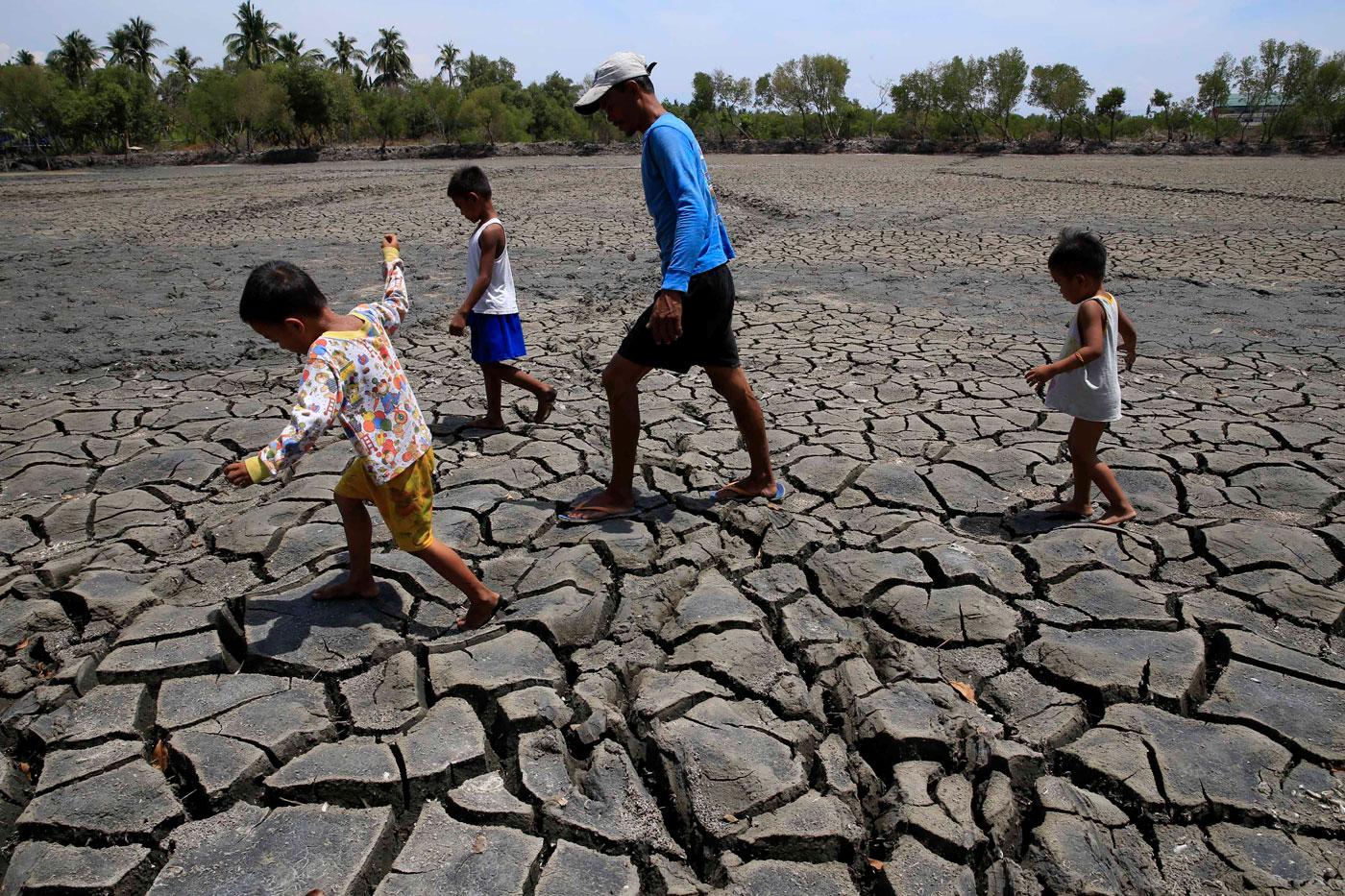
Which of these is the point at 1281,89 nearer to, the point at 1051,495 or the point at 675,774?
the point at 1051,495

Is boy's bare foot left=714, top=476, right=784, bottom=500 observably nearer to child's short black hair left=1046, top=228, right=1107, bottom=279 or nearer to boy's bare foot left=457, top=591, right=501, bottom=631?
boy's bare foot left=457, top=591, right=501, bottom=631

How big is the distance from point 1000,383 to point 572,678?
367 centimetres

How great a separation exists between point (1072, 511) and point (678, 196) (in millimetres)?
2020

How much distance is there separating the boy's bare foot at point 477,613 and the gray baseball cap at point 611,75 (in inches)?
66.1

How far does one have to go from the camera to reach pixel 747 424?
11.3 feet

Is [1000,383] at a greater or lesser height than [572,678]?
greater

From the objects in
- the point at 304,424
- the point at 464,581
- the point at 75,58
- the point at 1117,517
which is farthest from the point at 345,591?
the point at 75,58

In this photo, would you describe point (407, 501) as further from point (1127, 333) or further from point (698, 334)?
point (1127, 333)

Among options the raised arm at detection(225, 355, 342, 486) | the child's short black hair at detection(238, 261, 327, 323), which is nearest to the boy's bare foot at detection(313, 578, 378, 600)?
the raised arm at detection(225, 355, 342, 486)

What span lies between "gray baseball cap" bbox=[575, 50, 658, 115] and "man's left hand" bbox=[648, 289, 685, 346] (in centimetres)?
70

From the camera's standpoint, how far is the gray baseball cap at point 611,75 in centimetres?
294

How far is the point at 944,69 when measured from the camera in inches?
1652

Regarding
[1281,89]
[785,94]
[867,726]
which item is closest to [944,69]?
[785,94]

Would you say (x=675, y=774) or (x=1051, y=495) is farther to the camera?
(x=1051, y=495)
